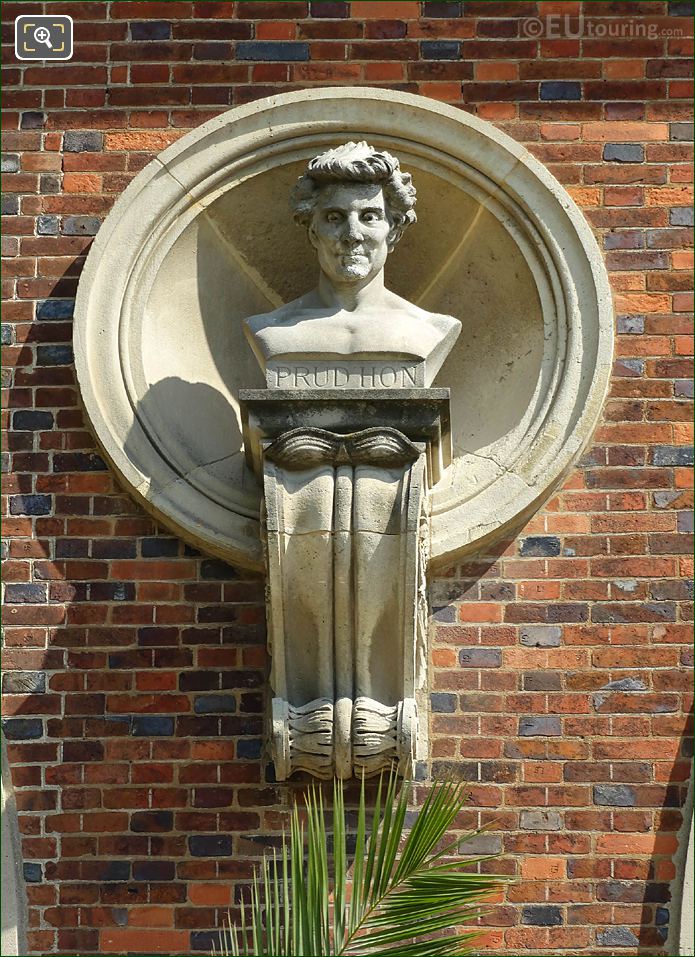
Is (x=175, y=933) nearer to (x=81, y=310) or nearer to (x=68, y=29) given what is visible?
(x=81, y=310)

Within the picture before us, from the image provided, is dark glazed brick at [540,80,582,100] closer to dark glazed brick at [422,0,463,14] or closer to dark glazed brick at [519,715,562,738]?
dark glazed brick at [422,0,463,14]

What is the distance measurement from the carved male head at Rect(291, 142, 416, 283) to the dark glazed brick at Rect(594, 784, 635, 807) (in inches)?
66.5

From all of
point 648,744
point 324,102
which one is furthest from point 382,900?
point 324,102

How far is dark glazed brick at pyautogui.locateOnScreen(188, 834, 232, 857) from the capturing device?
6055 millimetres

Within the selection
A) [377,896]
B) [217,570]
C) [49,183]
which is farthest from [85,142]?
[377,896]

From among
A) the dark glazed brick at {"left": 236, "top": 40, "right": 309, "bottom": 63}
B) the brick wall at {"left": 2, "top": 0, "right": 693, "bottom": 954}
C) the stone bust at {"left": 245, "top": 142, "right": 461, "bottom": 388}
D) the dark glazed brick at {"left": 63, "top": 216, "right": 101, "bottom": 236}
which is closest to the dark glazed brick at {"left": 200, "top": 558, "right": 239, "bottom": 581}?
the brick wall at {"left": 2, "top": 0, "right": 693, "bottom": 954}

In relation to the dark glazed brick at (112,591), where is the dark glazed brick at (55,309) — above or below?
above

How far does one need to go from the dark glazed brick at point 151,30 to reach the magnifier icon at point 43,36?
0.27 meters

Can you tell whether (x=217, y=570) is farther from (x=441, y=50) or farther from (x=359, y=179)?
(x=441, y=50)

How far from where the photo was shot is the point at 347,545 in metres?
5.89

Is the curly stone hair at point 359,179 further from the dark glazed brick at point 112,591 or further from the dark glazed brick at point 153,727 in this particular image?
the dark glazed brick at point 153,727

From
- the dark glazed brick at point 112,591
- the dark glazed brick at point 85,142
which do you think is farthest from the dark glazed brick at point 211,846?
the dark glazed brick at point 85,142

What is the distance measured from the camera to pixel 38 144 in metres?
6.77

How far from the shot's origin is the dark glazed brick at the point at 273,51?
681 cm
